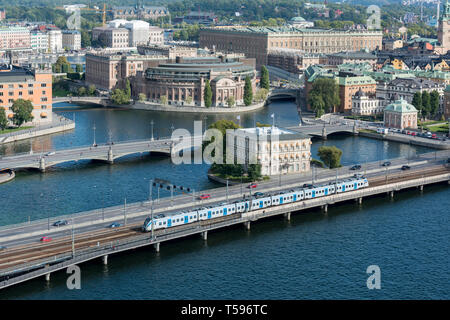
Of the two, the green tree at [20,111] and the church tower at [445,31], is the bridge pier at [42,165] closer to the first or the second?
the green tree at [20,111]

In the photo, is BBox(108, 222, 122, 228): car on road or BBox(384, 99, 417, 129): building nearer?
BBox(108, 222, 122, 228): car on road

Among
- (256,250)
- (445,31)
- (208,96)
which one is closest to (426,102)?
(208,96)

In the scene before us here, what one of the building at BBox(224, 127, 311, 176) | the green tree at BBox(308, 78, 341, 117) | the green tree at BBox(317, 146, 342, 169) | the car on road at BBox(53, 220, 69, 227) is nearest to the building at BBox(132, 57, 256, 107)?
the green tree at BBox(308, 78, 341, 117)

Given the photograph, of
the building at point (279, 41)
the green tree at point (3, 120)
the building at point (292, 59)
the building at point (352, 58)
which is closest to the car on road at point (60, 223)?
the green tree at point (3, 120)

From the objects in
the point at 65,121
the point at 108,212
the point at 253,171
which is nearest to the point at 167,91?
the point at 65,121

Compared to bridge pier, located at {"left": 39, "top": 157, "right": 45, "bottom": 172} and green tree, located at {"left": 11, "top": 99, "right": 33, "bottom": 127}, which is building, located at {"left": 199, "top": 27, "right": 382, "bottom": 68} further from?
bridge pier, located at {"left": 39, "top": 157, "right": 45, "bottom": 172}

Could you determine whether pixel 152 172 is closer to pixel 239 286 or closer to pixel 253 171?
pixel 253 171
